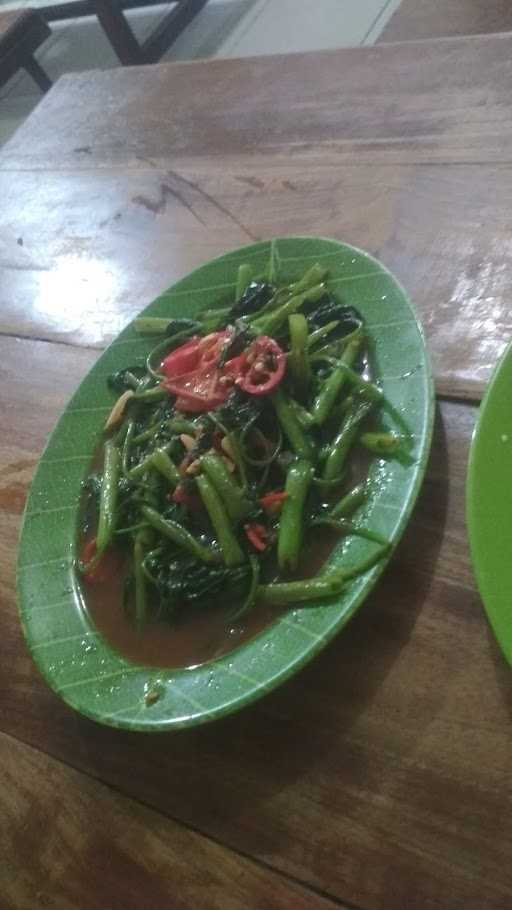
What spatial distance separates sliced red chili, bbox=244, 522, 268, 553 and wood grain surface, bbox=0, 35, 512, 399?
33 centimetres

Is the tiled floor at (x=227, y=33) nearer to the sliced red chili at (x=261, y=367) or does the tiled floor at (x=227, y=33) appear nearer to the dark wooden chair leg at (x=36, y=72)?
the dark wooden chair leg at (x=36, y=72)

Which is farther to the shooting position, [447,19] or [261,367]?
[447,19]

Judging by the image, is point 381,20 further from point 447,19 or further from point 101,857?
point 101,857

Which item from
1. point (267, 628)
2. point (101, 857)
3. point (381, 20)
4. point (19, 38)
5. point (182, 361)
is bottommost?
point (381, 20)

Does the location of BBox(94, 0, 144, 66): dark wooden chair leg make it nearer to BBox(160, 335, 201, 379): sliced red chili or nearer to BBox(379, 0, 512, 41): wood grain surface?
BBox(379, 0, 512, 41): wood grain surface

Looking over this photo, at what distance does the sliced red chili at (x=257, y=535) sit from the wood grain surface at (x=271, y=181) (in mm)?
332

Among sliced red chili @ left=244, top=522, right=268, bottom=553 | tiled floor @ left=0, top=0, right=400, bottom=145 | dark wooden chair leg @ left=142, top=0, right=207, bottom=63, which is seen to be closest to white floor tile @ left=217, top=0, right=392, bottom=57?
tiled floor @ left=0, top=0, right=400, bottom=145

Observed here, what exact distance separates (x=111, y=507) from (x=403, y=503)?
1.58ft

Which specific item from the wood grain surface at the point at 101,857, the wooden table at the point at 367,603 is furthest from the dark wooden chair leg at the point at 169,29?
the wood grain surface at the point at 101,857

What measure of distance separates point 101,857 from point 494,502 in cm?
65

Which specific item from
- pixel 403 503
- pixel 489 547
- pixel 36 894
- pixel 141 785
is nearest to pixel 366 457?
pixel 403 503

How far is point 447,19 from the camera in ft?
7.02

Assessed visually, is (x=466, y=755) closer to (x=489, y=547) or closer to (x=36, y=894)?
(x=489, y=547)

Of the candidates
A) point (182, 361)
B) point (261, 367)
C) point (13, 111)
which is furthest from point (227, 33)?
point (261, 367)
